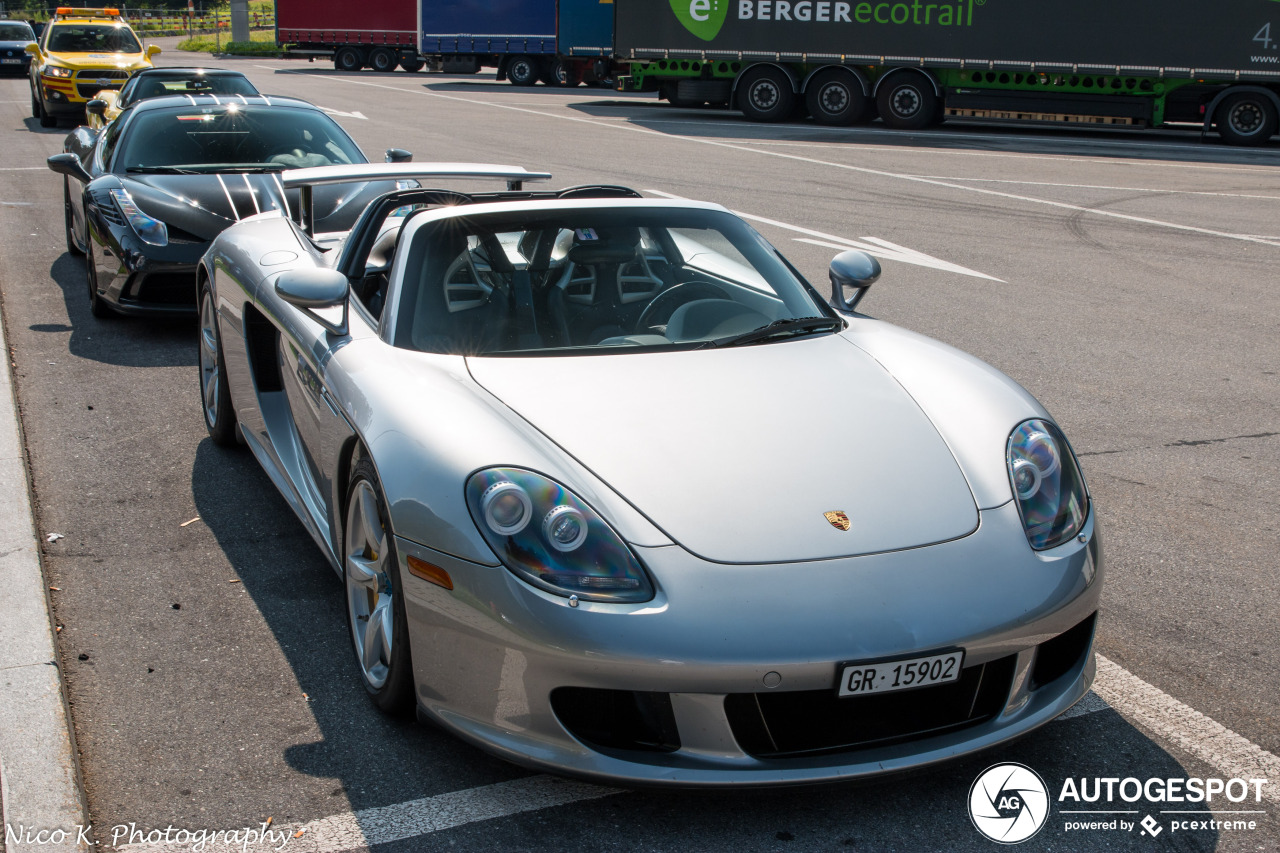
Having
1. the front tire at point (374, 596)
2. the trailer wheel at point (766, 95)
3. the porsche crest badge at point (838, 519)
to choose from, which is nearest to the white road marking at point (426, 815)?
the front tire at point (374, 596)

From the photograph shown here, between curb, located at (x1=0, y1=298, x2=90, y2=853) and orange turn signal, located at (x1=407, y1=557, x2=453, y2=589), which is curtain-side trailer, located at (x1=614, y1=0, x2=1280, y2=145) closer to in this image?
curb, located at (x1=0, y1=298, x2=90, y2=853)

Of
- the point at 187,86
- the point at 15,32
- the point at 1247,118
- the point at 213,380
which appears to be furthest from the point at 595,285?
the point at 15,32

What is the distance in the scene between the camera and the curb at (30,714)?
2711mm

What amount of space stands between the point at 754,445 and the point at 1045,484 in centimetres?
73

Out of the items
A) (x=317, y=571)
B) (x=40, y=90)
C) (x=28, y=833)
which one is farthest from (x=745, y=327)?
(x=40, y=90)

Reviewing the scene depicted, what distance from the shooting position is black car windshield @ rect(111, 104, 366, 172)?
314 inches

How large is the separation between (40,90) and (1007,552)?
22638 mm

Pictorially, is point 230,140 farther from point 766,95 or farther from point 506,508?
point 766,95

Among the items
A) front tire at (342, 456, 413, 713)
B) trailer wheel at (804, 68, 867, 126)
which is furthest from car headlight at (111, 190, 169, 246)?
trailer wheel at (804, 68, 867, 126)

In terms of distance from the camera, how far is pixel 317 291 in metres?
3.72

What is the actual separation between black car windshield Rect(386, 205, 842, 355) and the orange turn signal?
0.84 m

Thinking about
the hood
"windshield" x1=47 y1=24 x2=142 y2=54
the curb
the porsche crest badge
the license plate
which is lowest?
the curb

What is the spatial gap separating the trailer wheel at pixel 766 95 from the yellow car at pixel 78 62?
1155 centimetres

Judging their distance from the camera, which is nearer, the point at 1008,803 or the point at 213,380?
the point at 1008,803
